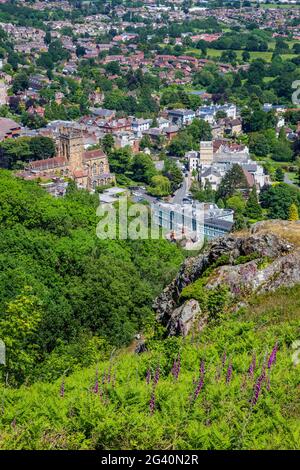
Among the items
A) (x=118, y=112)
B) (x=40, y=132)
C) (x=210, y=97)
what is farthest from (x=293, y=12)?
(x=40, y=132)

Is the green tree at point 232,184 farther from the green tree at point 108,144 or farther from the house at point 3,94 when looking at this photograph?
the house at point 3,94

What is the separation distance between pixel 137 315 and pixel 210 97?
4319 centimetres

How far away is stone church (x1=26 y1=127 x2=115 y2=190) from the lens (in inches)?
1395

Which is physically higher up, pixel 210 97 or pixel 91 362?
pixel 91 362

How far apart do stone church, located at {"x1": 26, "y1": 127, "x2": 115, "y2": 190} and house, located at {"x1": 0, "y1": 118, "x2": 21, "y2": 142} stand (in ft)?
16.6

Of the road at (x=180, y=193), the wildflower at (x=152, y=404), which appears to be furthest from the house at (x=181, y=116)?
the wildflower at (x=152, y=404)

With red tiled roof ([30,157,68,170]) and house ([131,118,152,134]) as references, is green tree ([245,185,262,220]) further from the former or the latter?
house ([131,118,152,134])

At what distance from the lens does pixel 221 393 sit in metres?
6.49

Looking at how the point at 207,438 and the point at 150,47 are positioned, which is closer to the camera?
the point at 207,438

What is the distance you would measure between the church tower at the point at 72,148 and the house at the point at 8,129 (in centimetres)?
543

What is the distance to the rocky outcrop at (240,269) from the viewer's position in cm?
991

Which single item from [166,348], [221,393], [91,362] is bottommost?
[91,362]

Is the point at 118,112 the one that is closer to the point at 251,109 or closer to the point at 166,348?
the point at 251,109
